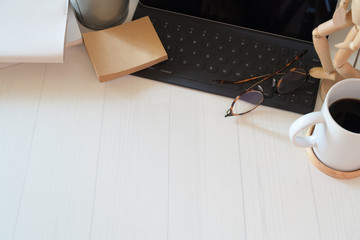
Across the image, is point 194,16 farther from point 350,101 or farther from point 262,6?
point 350,101

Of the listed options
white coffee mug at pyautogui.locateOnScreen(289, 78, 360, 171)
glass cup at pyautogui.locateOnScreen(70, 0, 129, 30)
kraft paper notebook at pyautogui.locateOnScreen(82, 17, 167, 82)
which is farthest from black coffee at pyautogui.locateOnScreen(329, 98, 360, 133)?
glass cup at pyautogui.locateOnScreen(70, 0, 129, 30)

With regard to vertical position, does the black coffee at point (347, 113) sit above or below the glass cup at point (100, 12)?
above

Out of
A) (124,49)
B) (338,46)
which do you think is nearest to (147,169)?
(124,49)

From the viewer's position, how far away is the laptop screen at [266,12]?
712 mm

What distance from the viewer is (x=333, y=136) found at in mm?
568

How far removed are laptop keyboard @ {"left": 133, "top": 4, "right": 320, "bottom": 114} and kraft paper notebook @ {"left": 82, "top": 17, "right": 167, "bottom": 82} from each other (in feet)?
0.07

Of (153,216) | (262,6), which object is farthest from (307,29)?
(153,216)

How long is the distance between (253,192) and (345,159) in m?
0.15

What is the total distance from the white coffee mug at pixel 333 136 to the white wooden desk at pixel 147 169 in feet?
0.13

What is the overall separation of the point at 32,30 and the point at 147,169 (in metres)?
0.31

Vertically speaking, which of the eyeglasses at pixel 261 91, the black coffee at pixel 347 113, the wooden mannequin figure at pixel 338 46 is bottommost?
the eyeglasses at pixel 261 91

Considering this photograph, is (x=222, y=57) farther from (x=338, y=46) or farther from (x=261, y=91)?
(x=338, y=46)

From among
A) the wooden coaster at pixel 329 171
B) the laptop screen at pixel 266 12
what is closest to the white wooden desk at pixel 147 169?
the wooden coaster at pixel 329 171

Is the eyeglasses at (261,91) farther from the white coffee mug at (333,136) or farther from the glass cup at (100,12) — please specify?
the glass cup at (100,12)
